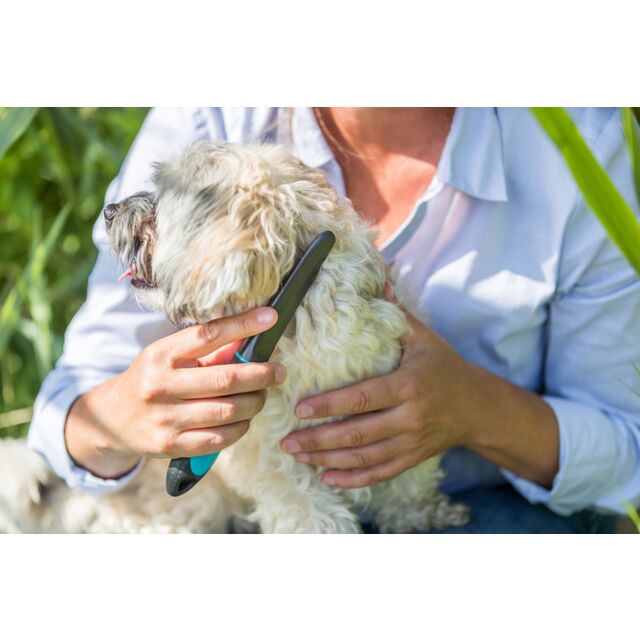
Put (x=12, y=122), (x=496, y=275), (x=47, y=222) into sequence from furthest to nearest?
(x=47, y=222) < (x=496, y=275) < (x=12, y=122)

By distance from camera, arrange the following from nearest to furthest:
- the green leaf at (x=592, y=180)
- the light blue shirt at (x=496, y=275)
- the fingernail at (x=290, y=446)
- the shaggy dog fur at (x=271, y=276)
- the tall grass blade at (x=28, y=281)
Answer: the green leaf at (x=592, y=180) → the shaggy dog fur at (x=271, y=276) → the fingernail at (x=290, y=446) → the light blue shirt at (x=496, y=275) → the tall grass blade at (x=28, y=281)

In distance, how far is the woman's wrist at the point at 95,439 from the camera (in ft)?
3.56

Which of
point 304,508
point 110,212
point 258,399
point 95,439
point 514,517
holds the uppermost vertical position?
point 110,212

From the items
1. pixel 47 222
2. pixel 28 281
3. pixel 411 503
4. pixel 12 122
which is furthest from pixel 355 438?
pixel 47 222

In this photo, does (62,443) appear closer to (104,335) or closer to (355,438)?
(104,335)

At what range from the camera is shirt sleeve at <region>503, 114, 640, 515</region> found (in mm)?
1163

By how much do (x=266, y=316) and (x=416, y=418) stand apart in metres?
0.31

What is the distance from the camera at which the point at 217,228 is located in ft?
2.75

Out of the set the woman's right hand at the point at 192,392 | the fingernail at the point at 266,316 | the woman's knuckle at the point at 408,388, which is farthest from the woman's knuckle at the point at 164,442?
the woman's knuckle at the point at 408,388

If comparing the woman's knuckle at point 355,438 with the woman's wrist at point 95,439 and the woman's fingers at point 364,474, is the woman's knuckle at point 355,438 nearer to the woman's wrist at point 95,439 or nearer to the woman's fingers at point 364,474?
the woman's fingers at point 364,474

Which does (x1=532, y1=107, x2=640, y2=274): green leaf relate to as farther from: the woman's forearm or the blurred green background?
the blurred green background
